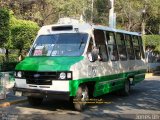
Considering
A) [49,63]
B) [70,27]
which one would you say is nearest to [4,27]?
[70,27]

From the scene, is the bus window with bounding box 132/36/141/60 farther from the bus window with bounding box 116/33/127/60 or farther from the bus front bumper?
the bus front bumper

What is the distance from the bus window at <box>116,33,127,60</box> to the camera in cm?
1433

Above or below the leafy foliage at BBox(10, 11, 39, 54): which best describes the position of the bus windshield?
below

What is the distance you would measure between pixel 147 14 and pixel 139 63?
943 inches

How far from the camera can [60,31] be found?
1230 cm

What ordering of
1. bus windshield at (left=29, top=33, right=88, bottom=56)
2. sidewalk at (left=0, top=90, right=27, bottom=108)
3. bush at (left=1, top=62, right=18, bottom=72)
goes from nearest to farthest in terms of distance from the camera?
bus windshield at (left=29, top=33, right=88, bottom=56), sidewalk at (left=0, top=90, right=27, bottom=108), bush at (left=1, top=62, right=18, bottom=72)

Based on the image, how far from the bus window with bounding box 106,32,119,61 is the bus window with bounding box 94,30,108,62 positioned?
402 millimetres

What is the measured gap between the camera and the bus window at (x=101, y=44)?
1241 cm

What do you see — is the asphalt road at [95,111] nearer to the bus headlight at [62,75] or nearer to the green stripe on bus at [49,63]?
the bus headlight at [62,75]

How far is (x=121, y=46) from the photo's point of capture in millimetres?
14594

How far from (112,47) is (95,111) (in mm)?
3134

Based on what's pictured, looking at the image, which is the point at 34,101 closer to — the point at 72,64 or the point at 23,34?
the point at 72,64

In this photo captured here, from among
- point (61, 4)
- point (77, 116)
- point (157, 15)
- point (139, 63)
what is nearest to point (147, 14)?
point (157, 15)

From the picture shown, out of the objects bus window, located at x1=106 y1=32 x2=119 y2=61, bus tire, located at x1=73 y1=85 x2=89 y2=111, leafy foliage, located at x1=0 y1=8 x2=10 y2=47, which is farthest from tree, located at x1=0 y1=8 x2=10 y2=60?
bus tire, located at x1=73 y1=85 x2=89 y2=111
